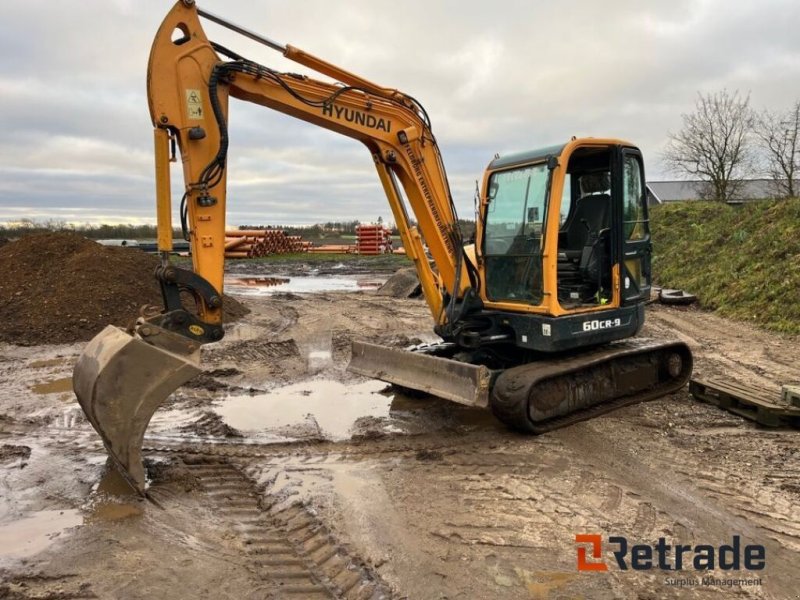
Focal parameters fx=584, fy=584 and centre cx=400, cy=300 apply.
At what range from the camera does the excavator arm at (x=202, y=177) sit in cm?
404

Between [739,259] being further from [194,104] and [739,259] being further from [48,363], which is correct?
[48,363]

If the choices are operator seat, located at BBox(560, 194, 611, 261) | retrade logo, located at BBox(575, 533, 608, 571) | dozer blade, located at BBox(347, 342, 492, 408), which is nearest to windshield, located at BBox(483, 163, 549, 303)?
operator seat, located at BBox(560, 194, 611, 261)

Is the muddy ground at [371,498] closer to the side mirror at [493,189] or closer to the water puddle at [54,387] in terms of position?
the water puddle at [54,387]

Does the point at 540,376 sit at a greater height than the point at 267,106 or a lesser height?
lesser

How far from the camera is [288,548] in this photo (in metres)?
3.53

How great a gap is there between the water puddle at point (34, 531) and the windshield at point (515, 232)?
4109mm

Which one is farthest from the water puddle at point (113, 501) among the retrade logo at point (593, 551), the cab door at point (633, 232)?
the cab door at point (633, 232)

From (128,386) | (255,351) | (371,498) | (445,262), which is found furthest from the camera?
(255,351)

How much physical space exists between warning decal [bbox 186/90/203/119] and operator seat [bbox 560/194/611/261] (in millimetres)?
3913

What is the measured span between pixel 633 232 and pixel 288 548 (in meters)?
4.64

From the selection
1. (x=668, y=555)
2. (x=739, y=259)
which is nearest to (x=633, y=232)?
(x=668, y=555)

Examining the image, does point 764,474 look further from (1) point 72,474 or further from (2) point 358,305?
(2) point 358,305

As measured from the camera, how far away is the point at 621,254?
19.5 ft

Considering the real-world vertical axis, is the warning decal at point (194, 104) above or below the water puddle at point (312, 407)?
above
